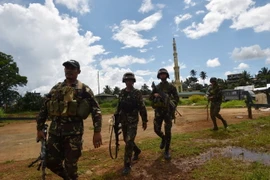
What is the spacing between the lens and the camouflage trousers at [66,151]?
3.67m

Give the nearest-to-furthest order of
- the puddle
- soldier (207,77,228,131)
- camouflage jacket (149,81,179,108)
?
the puddle < camouflage jacket (149,81,179,108) < soldier (207,77,228,131)

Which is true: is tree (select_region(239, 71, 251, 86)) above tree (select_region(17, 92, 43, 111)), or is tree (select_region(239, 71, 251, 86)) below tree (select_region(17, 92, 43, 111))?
above

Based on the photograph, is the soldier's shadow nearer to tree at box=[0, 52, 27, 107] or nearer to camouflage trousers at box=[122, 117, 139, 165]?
camouflage trousers at box=[122, 117, 139, 165]

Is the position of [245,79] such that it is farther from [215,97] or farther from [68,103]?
[68,103]

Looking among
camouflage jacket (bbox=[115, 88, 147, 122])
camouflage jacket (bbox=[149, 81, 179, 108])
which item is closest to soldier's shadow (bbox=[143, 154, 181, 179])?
camouflage jacket (bbox=[115, 88, 147, 122])

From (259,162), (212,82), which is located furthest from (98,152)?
(212,82)

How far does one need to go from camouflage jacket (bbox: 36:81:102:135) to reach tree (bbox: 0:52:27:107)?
43.9 meters

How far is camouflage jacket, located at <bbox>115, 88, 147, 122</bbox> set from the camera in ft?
17.1

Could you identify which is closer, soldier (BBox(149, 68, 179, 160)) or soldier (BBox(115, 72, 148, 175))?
soldier (BBox(115, 72, 148, 175))

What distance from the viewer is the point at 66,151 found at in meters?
3.71

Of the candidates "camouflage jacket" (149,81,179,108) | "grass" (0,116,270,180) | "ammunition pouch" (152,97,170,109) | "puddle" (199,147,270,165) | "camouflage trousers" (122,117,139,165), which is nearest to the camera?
"grass" (0,116,270,180)

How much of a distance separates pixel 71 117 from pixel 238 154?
170 inches

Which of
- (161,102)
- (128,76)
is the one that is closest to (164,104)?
(161,102)

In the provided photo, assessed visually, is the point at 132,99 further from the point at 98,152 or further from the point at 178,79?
the point at 178,79
